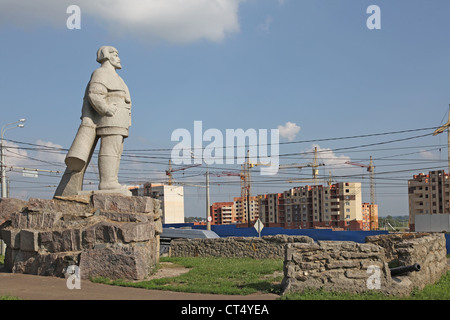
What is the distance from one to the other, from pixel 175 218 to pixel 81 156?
55681 mm

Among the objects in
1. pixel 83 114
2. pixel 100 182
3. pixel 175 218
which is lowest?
pixel 175 218

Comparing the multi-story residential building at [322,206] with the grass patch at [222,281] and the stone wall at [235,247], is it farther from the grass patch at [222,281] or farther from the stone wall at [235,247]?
the grass patch at [222,281]

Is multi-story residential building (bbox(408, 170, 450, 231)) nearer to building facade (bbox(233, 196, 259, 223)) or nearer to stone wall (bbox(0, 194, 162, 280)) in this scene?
building facade (bbox(233, 196, 259, 223))

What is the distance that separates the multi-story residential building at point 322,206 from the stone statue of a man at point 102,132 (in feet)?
223

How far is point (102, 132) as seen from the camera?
36.2ft

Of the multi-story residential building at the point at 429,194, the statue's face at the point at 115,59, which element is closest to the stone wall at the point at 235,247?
the statue's face at the point at 115,59

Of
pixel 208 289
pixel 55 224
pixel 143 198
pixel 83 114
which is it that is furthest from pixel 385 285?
pixel 83 114

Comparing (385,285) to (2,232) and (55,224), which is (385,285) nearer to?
(55,224)

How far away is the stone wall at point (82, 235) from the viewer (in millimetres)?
8711

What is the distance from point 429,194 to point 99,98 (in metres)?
62.6

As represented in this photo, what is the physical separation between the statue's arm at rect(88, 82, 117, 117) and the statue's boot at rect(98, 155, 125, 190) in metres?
1.07
